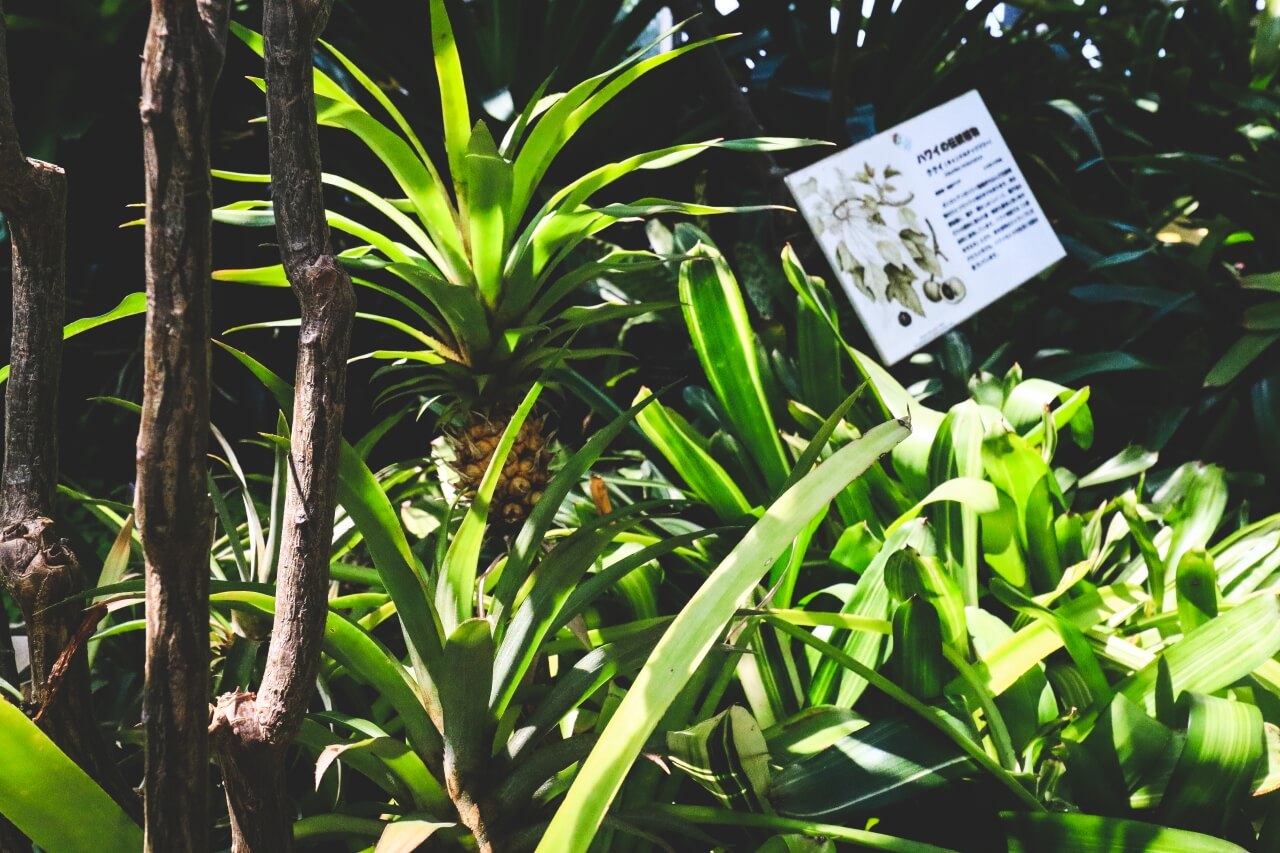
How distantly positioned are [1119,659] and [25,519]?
0.81m

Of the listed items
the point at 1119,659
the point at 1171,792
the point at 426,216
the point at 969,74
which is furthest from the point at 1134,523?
the point at 969,74

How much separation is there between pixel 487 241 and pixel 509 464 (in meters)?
0.19

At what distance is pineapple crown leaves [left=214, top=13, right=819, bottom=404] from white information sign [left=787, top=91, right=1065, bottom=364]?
437 millimetres

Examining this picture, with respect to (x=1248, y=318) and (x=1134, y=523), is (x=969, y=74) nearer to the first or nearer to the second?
(x=1248, y=318)

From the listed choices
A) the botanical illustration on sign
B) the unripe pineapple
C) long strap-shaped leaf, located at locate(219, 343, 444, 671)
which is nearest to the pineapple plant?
the unripe pineapple

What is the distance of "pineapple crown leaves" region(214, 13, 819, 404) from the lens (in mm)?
652

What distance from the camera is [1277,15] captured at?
1459 mm

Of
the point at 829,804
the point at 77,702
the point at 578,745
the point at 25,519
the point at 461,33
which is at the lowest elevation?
the point at 829,804

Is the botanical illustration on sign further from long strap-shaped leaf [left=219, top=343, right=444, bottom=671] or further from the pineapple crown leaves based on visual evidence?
long strap-shaped leaf [left=219, top=343, right=444, bottom=671]

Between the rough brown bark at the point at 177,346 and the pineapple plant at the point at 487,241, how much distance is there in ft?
0.99

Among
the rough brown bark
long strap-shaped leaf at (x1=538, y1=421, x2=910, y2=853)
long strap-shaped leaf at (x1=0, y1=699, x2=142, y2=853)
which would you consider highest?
the rough brown bark

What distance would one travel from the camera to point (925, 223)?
116 cm

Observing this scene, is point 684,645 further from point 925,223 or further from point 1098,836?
point 925,223

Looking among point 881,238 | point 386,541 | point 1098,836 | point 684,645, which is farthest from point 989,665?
point 881,238
